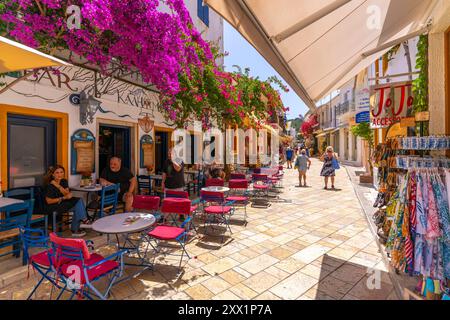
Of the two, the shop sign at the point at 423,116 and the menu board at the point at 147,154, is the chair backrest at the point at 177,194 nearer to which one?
the menu board at the point at 147,154

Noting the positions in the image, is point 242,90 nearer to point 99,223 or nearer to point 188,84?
point 188,84

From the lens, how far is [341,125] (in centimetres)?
2452

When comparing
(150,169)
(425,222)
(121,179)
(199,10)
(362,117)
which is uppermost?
(199,10)

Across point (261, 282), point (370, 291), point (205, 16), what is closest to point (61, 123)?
point (261, 282)

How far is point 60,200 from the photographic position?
4.44 m

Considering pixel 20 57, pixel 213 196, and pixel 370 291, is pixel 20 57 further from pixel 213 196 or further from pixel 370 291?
pixel 370 291

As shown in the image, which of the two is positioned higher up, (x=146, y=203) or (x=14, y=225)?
(x=146, y=203)

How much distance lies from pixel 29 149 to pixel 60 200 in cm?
A: 139

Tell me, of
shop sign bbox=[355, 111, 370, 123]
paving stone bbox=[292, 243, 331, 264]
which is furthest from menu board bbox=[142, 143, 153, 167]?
shop sign bbox=[355, 111, 370, 123]

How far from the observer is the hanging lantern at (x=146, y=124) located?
7.47 meters

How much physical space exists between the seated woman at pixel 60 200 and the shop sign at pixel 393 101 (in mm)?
5715

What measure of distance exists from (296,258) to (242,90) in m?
6.99

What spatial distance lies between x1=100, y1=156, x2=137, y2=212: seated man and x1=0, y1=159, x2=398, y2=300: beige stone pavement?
3.92 feet
